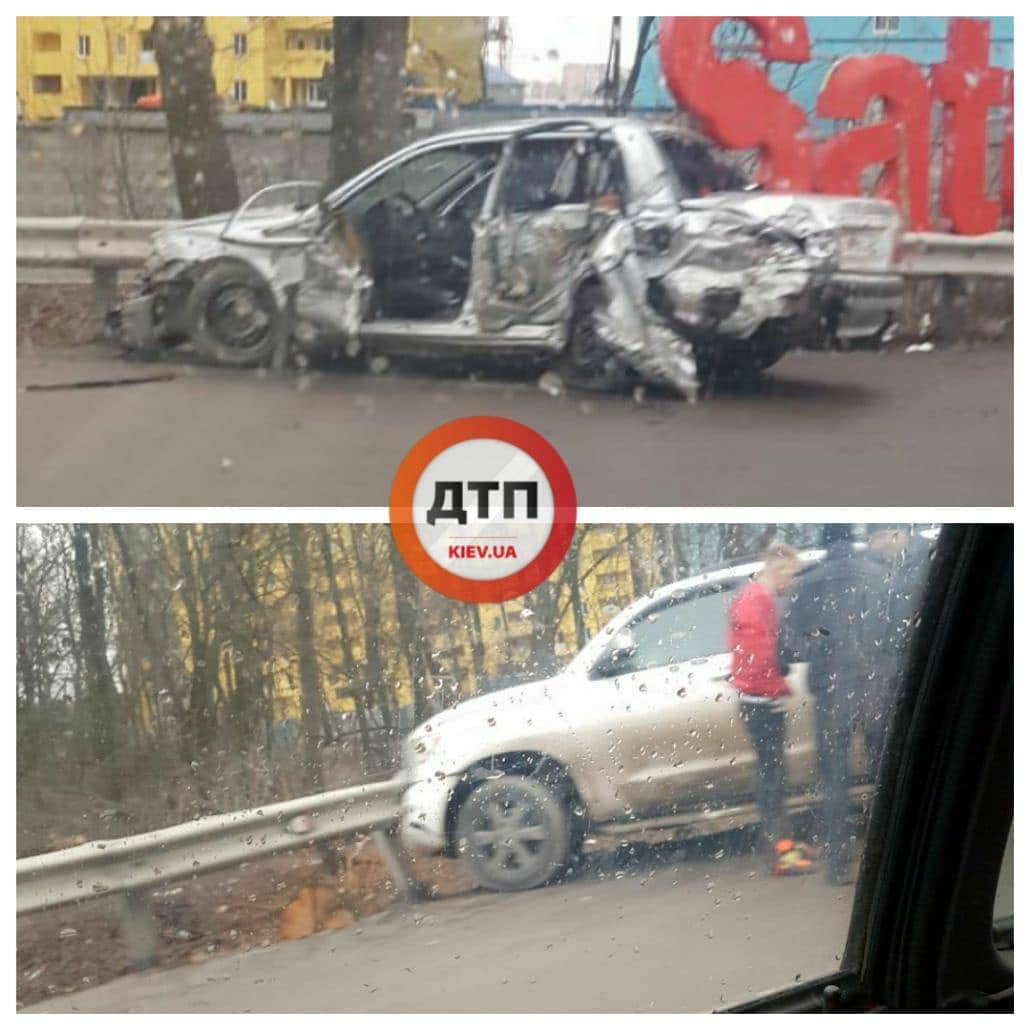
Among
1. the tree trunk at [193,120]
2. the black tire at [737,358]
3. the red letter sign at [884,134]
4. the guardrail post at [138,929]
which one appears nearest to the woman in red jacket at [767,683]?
the black tire at [737,358]

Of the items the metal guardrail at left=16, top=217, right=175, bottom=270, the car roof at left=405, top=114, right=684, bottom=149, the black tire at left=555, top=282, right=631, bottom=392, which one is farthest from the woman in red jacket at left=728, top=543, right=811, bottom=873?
the metal guardrail at left=16, top=217, right=175, bottom=270

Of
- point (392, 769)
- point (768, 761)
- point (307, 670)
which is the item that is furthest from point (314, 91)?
point (768, 761)

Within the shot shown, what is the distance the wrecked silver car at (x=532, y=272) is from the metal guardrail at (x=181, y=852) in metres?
0.96

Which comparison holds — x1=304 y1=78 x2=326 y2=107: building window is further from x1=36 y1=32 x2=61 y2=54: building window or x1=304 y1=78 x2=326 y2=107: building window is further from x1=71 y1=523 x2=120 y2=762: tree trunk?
x1=71 y1=523 x2=120 y2=762: tree trunk

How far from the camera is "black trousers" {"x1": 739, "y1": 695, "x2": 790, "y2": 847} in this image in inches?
116

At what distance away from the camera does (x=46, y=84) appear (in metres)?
2.93

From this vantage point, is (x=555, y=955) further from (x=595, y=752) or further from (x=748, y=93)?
(x=748, y=93)

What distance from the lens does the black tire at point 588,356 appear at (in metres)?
3.03

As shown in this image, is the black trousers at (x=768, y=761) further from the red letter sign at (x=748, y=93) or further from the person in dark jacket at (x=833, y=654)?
the red letter sign at (x=748, y=93)

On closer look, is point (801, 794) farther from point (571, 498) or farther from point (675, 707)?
point (571, 498)

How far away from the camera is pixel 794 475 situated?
301 centimetres

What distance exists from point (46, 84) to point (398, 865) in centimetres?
177

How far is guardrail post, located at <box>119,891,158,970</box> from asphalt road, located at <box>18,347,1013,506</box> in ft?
2.65

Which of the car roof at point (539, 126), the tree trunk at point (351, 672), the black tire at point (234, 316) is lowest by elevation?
the tree trunk at point (351, 672)
